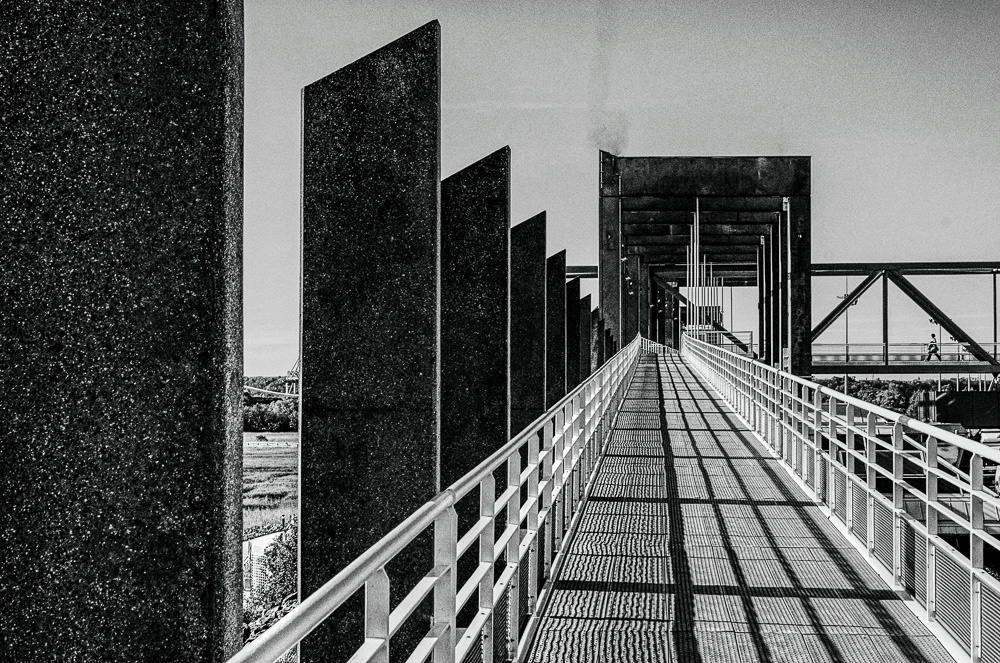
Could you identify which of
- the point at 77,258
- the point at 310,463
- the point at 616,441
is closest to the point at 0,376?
the point at 77,258

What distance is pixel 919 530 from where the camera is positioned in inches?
269

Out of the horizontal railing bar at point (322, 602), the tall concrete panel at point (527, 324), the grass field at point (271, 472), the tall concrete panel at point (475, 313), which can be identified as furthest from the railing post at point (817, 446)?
the horizontal railing bar at point (322, 602)

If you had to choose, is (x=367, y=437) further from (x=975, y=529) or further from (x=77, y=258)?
(x=975, y=529)

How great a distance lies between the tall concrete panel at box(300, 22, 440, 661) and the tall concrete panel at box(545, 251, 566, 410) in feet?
28.2

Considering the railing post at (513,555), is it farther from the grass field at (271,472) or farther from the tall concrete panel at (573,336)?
the tall concrete panel at (573,336)

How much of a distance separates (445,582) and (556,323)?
1088cm

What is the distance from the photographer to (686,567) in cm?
793

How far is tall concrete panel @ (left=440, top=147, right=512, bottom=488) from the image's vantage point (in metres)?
7.74

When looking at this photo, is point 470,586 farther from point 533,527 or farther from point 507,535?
point 533,527

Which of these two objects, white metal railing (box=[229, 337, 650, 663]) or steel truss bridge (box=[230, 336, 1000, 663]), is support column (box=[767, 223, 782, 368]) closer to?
steel truss bridge (box=[230, 336, 1000, 663])

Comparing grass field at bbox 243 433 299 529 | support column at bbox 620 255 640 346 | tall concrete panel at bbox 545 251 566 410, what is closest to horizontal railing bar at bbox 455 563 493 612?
grass field at bbox 243 433 299 529

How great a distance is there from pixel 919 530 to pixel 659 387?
22.8 metres

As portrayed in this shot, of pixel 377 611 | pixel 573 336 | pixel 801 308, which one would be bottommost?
pixel 377 611

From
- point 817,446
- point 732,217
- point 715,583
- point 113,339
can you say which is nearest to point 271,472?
point 817,446
